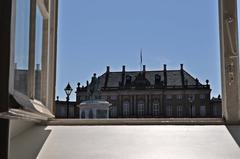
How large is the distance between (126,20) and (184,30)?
1.88 ft

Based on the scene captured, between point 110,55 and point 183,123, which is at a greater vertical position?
point 110,55

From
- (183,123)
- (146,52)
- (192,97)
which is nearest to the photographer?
(183,123)

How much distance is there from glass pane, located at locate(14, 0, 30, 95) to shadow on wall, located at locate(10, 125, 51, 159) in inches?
10.6

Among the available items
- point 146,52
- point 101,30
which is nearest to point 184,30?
point 101,30

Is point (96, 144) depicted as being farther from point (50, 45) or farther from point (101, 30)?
point (101, 30)

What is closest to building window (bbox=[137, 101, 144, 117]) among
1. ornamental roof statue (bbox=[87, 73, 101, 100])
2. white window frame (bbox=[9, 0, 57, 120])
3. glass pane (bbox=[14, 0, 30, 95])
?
ornamental roof statue (bbox=[87, 73, 101, 100])

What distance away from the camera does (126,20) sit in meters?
3.22

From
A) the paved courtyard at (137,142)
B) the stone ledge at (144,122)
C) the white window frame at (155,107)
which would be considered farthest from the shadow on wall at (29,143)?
the white window frame at (155,107)

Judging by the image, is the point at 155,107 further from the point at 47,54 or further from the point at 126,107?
the point at 47,54

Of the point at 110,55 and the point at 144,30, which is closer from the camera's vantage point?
the point at 144,30

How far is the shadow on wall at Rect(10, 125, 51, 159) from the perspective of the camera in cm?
161

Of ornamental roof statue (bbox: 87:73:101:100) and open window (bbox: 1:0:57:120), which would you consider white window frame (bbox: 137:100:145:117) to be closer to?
ornamental roof statue (bbox: 87:73:101:100)

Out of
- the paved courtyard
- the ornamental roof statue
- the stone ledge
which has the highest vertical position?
the ornamental roof statue

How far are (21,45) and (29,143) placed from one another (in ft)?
1.72
